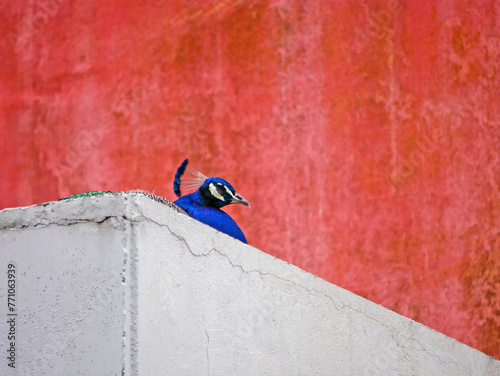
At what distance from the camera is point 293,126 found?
283 cm

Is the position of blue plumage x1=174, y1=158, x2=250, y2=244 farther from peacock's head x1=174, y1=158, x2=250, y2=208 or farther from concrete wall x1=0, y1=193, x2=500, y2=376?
concrete wall x1=0, y1=193, x2=500, y2=376

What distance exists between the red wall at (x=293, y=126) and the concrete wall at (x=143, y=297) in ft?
3.70

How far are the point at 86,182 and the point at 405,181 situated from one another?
1378 millimetres

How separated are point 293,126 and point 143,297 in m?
1.69

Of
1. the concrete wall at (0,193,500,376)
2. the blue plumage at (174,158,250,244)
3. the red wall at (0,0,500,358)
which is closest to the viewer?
the concrete wall at (0,193,500,376)

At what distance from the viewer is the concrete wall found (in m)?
1.24

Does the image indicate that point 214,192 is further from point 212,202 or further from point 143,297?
point 143,297

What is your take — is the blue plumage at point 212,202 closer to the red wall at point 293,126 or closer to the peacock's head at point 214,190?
the peacock's head at point 214,190

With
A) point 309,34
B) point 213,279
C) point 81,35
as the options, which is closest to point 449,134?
point 309,34

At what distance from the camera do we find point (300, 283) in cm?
170

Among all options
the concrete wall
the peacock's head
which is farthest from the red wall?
the concrete wall

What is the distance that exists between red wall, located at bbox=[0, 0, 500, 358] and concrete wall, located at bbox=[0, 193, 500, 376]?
113cm

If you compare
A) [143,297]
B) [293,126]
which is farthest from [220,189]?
[143,297]

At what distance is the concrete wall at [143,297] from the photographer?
124 cm
